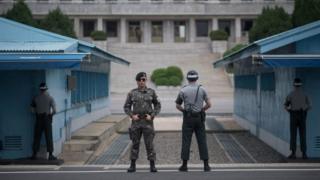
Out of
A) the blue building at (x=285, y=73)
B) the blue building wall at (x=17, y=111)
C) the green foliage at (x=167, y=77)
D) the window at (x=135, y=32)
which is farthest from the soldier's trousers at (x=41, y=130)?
the window at (x=135, y=32)

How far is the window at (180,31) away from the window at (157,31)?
1822mm

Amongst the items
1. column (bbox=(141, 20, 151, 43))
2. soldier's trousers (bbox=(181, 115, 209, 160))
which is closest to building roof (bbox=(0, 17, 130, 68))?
soldier's trousers (bbox=(181, 115, 209, 160))

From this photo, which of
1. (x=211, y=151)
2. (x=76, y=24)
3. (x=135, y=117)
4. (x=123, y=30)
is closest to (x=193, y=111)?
(x=135, y=117)

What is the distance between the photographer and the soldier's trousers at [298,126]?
15.2 meters

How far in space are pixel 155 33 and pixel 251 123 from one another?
65.9 m

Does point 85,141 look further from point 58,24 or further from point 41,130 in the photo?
point 58,24

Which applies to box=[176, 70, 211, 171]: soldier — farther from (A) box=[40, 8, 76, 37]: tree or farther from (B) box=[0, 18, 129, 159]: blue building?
(A) box=[40, 8, 76, 37]: tree

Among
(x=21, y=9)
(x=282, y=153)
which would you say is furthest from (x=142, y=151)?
(x=21, y=9)

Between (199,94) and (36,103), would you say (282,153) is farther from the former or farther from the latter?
(36,103)

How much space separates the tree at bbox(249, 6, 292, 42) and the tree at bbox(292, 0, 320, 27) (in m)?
7.21

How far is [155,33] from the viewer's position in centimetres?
8850

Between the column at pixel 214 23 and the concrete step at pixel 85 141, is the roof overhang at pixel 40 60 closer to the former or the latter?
the concrete step at pixel 85 141

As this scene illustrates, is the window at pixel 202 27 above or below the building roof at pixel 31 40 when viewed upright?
above

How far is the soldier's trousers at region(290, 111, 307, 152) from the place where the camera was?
15.2 meters
